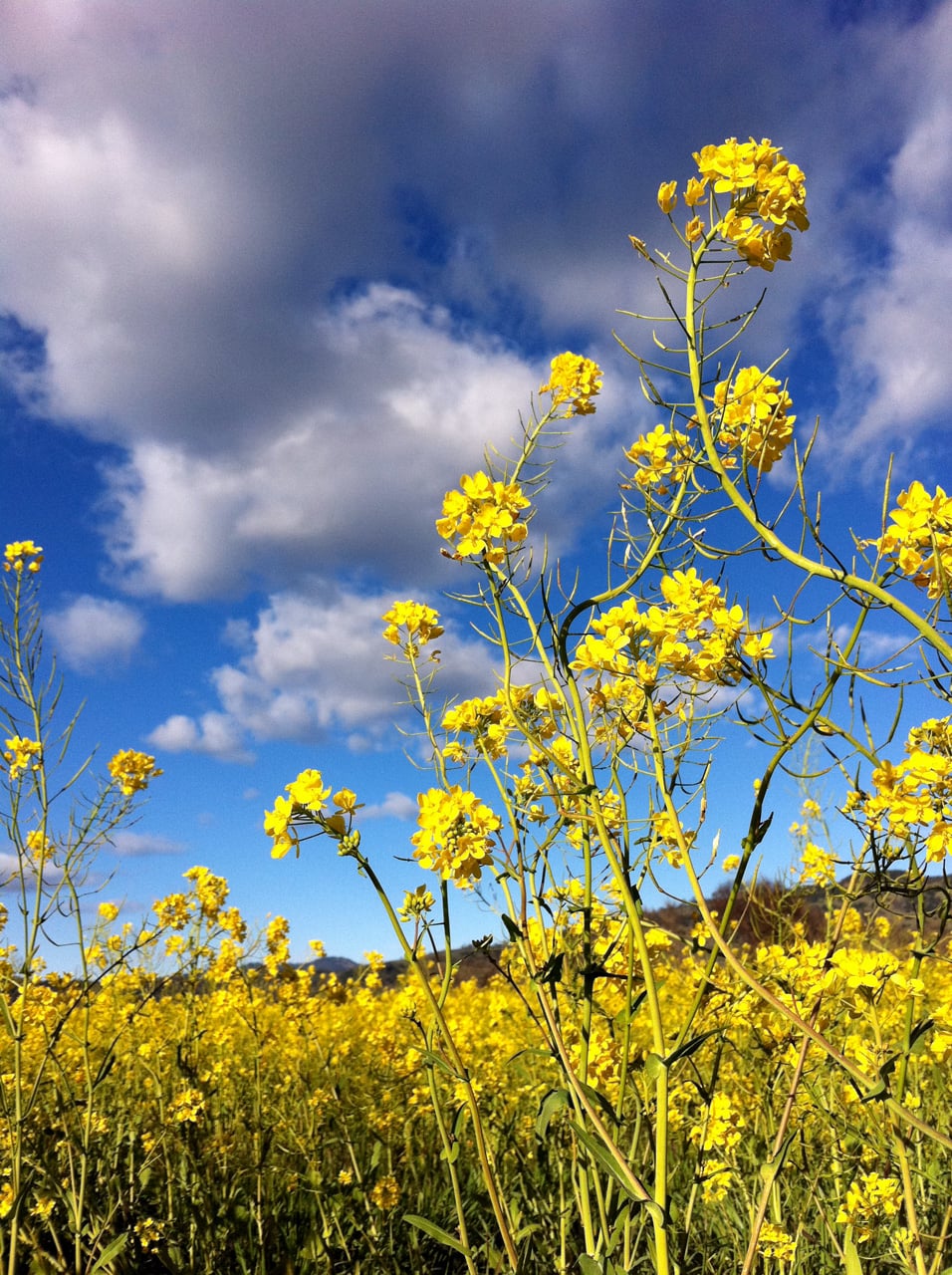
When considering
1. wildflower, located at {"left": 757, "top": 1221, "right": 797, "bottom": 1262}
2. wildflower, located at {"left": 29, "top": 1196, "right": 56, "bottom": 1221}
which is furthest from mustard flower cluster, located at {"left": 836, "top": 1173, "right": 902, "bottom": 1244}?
wildflower, located at {"left": 29, "top": 1196, "right": 56, "bottom": 1221}

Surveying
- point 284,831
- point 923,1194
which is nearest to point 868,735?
point 284,831

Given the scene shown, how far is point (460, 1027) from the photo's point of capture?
194 inches

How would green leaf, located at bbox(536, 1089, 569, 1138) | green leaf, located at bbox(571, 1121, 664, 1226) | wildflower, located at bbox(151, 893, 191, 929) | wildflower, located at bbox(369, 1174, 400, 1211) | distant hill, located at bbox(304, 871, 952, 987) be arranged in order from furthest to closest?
1. wildflower, located at bbox(151, 893, 191, 929)
2. wildflower, located at bbox(369, 1174, 400, 1211)
3. distant hill, located at bbox(304, 871, 952, 987)
4. green leaf, located at bbox(536, 1089, 569, 1138)
5. green leaf, located at bbox(571, 1121, 664, 1226)

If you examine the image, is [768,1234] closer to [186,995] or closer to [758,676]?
[758,676]

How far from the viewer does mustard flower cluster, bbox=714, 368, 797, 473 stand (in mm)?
1675

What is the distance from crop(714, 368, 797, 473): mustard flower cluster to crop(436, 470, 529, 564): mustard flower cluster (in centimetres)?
47

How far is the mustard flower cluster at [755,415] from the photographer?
5.49ft

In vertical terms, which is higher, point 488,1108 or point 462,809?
point 462,809

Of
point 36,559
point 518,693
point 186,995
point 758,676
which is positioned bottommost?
point 186,995

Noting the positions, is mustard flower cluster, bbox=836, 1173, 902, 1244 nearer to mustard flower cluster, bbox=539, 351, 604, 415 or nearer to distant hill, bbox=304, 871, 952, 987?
distant hill, bbox=304, 871, 952, 987

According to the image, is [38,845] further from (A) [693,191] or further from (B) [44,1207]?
(A) [693,191]

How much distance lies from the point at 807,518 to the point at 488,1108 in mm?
3694

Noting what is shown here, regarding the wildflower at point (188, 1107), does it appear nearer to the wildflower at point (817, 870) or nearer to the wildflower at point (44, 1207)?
the wildflower at point (44, 1207)

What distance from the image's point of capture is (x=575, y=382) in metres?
2.28
